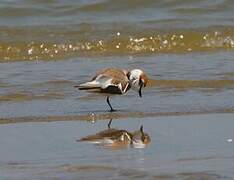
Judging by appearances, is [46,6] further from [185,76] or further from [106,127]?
[106,127]

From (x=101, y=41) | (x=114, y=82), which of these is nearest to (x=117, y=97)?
(x=114, y=82)

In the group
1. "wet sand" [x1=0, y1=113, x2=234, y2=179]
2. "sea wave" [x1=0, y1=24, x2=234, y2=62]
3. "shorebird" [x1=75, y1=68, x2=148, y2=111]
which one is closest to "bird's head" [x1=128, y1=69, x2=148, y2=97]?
"shorebird" [x1=75, y1=68, x2=148, y2=111]

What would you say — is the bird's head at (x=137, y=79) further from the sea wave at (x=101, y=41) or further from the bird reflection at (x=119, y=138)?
the sea wave at (x=101, y=41)

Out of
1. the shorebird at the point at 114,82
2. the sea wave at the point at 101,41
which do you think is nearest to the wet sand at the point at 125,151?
the shorebird at the point at 114,82

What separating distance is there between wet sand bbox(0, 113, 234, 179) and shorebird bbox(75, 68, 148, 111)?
32 cm

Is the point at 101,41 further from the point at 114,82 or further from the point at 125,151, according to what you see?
Answer: the point at 125,151

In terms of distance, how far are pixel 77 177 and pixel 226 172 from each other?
0.80m

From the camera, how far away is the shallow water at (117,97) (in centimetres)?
543

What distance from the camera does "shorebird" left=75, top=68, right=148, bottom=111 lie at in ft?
23.4

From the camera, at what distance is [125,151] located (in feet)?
18.7

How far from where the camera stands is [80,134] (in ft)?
20.8

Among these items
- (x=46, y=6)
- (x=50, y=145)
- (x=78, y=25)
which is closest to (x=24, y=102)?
(x=50, y=145)

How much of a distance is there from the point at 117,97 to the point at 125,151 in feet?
7.77

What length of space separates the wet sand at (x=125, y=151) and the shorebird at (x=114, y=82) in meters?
0.32
